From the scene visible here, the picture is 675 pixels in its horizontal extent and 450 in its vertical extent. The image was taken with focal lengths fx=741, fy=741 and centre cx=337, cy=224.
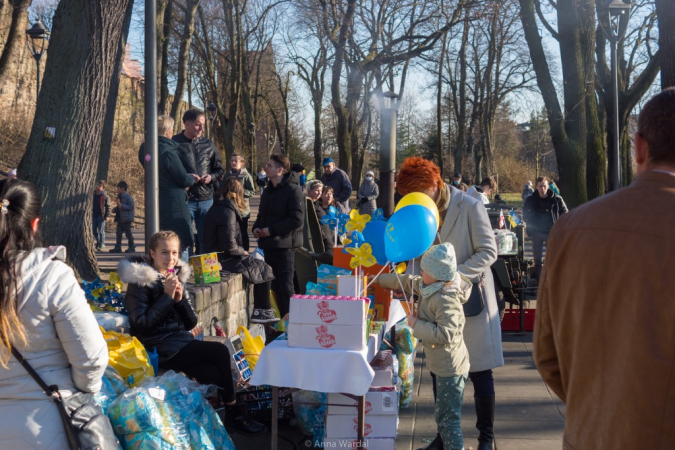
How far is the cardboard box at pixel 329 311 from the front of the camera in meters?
4.18

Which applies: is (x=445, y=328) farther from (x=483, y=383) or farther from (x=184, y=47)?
(x=184, y=47)

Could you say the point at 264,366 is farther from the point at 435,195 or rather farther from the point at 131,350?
the point at 435,195

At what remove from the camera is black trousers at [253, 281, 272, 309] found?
8.02 m

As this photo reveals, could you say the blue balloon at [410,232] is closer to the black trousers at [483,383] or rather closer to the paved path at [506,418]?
the black trousers at [483,383]

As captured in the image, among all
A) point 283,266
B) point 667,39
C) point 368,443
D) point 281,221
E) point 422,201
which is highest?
point 667,39

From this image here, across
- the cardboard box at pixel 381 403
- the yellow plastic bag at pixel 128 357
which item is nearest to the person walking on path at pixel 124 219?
the yellow plastic bag at pixel 128 357

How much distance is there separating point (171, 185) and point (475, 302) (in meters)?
4.04

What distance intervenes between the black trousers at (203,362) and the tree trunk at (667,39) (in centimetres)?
568

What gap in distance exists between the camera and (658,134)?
2.04m

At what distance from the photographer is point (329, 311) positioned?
420cm

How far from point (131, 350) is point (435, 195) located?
209 centimetres

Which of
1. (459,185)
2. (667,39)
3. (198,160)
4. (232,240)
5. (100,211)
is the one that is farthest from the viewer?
(100,211)

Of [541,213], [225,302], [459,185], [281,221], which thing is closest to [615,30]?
[459,185]

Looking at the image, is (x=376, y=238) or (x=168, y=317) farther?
(x=376, y=238)
